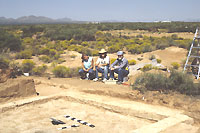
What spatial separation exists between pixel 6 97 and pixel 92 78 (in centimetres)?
455

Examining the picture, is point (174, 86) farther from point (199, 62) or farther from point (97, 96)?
point (199, 62)

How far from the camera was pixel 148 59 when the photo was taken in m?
20.0

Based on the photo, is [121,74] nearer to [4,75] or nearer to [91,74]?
[91,74]

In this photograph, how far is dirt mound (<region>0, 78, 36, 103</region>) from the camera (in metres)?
7.57

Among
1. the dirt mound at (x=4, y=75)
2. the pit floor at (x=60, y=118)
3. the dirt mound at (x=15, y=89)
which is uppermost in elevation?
the dirt mound at (x=4, y=75)

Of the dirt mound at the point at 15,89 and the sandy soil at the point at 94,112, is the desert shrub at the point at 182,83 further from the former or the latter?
the dirt mound at the point at 15,89

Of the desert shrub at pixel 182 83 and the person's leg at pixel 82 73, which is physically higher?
the desert shrub at pixel 182 83

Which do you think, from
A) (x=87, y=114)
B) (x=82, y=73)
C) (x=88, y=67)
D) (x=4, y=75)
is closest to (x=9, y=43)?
(x=82, y=73)

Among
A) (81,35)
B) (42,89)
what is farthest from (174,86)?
(81,35)

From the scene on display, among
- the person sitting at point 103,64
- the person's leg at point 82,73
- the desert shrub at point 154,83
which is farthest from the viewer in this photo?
the person's leg at point 82,73

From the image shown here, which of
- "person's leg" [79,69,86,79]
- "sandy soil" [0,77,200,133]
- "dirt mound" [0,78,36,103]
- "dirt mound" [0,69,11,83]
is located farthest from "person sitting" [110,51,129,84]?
"dirt mound" [0,69,11,83]

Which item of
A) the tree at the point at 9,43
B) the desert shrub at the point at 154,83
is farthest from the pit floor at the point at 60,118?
the tree at the point at 9,43

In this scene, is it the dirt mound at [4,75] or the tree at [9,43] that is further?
the tree at [9,43]

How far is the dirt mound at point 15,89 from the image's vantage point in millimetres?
7574
